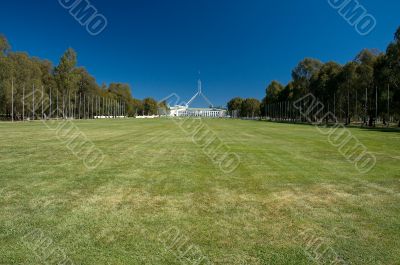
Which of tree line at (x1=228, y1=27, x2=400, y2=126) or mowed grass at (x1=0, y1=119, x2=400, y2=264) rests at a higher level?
tree line at (x1=228, y1=27, x2=400, y2=126)

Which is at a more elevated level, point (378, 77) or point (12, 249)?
point (378, 77)

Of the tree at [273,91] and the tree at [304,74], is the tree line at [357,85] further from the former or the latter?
the tree at [273,91]

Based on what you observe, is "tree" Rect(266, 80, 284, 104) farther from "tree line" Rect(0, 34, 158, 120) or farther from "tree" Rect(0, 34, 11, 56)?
"tree" Rect(0, 34, 11, 56)

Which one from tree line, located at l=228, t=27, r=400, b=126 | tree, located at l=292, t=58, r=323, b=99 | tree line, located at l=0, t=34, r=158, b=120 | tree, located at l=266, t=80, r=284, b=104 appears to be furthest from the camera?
tree, located at l=266, t=80, r=284, b=104

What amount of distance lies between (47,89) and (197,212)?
115782 mm

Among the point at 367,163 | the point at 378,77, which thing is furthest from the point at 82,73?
the point at 367,163

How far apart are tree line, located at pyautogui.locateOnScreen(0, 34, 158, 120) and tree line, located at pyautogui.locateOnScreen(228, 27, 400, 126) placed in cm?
7314

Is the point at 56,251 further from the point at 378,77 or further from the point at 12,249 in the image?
the point at 378,77

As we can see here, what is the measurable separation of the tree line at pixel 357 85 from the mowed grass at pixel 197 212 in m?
65.0

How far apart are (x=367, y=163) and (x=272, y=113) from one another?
16118 cm

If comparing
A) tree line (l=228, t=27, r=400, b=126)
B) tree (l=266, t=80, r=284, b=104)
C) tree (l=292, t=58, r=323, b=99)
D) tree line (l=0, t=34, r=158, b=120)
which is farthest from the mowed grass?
tree (l=266, t=80, r=284, b=104)

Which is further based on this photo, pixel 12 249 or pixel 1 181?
pixel 1 181

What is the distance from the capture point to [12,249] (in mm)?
6496

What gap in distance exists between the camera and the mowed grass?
660 centimetres
